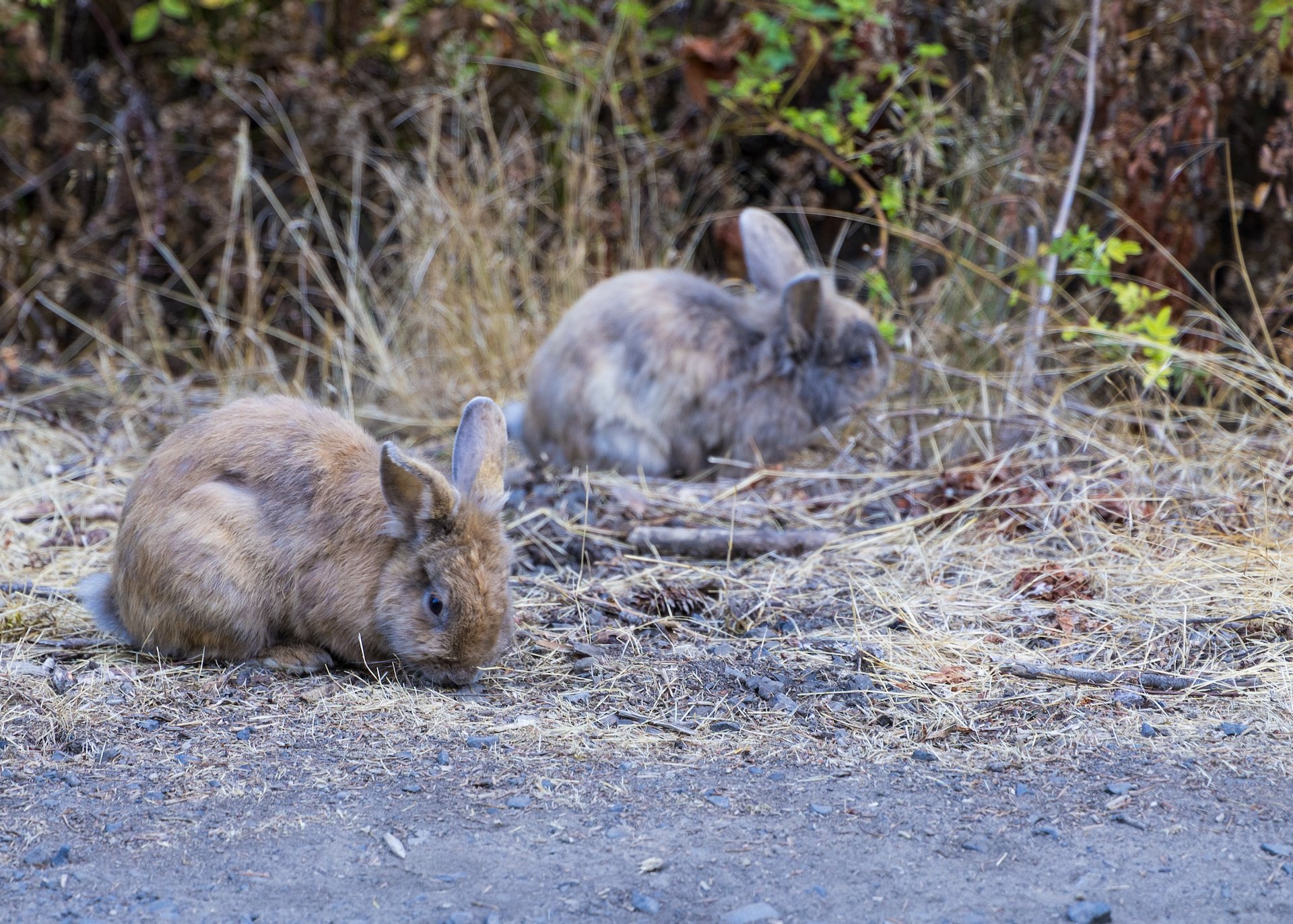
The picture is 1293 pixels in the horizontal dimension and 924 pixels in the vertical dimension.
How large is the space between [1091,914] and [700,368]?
4.30 meters

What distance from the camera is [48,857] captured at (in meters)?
2.93

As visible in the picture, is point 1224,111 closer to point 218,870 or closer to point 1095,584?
point 1095,584

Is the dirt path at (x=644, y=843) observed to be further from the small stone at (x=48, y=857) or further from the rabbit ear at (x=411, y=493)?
the rabbit ear at (x=411, y=493)

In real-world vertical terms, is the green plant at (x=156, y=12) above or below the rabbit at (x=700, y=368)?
above

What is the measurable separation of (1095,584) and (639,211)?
4571 millimetres

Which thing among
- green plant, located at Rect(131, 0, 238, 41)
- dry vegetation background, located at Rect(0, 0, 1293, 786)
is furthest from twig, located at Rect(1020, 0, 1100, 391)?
green plant, located at Rect(131, 0, 238, 41)

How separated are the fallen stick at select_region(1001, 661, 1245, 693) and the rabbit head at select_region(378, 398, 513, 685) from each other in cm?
155

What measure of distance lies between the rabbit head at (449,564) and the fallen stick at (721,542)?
1175mm

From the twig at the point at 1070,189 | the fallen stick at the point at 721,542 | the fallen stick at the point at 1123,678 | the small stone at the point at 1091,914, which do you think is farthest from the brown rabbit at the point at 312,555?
the twig at the point at 1070,189

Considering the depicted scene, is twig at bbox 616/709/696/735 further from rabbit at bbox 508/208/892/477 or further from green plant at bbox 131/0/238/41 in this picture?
green plant at bbox 131/0/238/41

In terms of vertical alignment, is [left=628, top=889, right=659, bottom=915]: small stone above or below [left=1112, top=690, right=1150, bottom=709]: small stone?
above

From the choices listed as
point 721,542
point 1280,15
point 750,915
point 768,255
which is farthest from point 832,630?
point 1280,15

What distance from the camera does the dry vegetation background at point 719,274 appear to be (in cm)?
393

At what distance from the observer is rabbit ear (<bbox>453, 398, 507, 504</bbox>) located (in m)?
4.15
